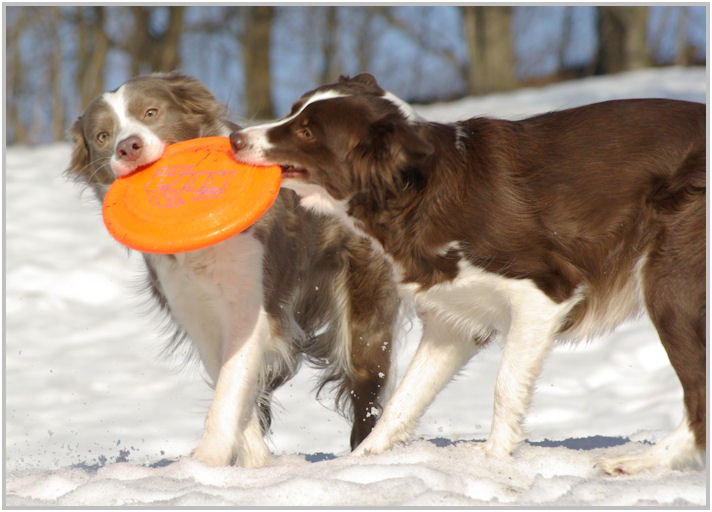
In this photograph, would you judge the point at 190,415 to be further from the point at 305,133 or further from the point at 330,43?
the point at 330,43

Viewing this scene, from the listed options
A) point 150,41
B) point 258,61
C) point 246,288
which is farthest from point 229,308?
point 150,41

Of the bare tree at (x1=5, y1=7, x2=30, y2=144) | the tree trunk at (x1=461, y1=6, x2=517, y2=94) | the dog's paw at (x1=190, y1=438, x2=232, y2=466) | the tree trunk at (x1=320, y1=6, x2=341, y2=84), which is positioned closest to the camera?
the dog's paw at (x1=190, y1=438, x2=232, y2=466)

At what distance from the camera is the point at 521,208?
4.06 m

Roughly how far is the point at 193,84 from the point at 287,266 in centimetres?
117

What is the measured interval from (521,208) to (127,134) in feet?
6.74

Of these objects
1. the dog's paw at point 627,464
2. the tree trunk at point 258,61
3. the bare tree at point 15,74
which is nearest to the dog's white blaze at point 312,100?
the dog's paw at point 627,464

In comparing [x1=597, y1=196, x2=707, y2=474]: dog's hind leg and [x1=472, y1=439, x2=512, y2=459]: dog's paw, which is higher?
[x1=597, y1=196, x2=707, y2=474]: dog's hind leg

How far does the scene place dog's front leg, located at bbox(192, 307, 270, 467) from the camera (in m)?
4.49

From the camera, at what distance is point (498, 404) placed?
4016 mm

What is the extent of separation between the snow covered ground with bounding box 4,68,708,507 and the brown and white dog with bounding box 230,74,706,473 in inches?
19.5

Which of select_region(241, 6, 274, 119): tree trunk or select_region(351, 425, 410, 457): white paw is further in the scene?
select_region(241, 6, 274, 119): tree trunk

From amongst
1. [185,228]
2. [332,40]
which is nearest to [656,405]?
[185,228]

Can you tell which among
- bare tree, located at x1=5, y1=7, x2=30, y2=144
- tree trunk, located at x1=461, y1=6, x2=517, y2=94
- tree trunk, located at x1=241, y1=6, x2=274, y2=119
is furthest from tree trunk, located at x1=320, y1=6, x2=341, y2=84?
bare tree, located at x1=5, y1=7, x2=30, y2=144

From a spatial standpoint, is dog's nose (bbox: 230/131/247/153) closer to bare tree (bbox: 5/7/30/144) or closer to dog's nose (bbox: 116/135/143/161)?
dog's nose (bbox: 116/135/143/161)
